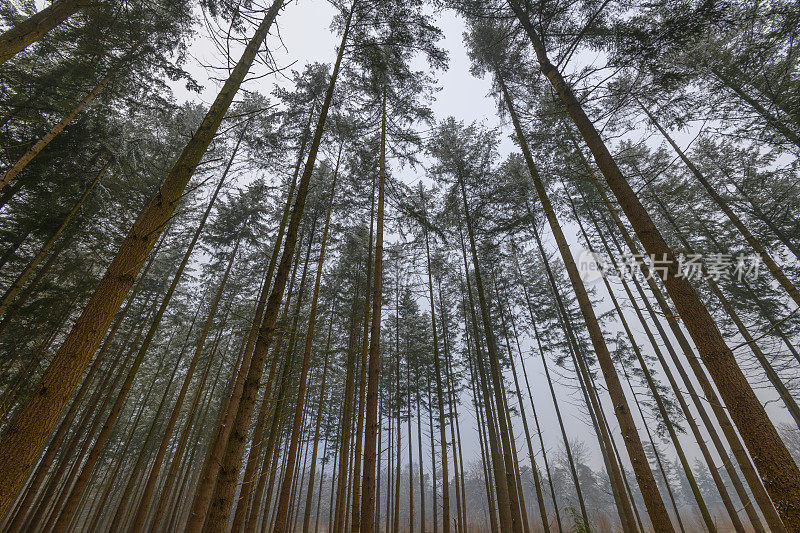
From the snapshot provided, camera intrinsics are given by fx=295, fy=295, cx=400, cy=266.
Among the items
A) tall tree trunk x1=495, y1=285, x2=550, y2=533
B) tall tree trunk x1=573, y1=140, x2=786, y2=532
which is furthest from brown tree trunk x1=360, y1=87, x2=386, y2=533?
tall tree trunk x1=495, y1=285, x2=550, y2=533

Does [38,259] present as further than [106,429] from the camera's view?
No

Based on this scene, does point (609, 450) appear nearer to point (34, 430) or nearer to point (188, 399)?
point (34, 430)

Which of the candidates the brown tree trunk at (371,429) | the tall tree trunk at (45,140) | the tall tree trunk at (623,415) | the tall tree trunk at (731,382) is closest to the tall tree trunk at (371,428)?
the brown tree trunk at (371,429)

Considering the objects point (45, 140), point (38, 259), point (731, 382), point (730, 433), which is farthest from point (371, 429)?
point (730, 433)

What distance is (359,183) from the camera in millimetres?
10758

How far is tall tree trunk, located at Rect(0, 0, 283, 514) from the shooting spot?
2.26 m

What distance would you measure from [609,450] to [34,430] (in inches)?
546

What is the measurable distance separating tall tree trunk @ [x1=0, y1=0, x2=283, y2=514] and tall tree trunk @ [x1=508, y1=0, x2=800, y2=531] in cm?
596

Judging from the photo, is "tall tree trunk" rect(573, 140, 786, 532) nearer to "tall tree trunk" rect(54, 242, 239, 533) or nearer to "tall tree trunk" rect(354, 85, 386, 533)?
"tall tree trunk" rect(354, 85, 386, 533)

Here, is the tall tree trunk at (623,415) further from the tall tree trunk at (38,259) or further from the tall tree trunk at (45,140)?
the tall tree trunk at (38,259)

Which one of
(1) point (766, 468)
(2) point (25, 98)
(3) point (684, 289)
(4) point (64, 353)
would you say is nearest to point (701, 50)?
(3) point (684, 289)

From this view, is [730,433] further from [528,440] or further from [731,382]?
[731,382]

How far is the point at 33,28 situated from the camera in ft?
11.6

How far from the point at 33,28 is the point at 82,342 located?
12.9ft
